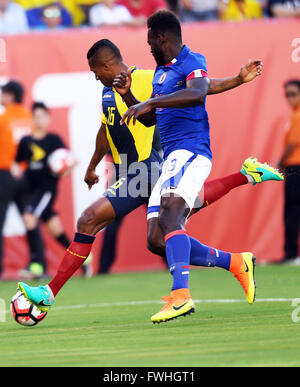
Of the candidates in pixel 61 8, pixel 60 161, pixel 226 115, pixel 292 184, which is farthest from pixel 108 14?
pixel 292 184

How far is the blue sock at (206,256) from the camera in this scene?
25.9 ft

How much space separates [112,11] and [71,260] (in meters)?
8.08

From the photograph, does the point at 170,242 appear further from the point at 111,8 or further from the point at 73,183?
the point at 111,8

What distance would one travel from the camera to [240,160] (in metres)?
14.0

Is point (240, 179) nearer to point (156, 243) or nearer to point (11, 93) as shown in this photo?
point (156, 243)

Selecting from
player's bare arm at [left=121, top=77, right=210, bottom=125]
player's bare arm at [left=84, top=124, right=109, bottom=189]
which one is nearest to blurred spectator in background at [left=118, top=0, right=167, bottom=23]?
player's bare arm at [left=84, top=124, right=109, bottom=189]

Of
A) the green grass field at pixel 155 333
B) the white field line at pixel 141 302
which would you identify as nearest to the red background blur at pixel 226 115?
the green grass field at pixel 155 333

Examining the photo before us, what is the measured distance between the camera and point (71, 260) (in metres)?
8.00

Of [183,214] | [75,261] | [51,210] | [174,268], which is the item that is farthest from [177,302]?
[51,210]

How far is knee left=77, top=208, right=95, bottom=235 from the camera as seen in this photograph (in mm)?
7980

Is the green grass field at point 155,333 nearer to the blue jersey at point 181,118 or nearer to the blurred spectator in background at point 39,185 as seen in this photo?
the blue jersey at point 181,118

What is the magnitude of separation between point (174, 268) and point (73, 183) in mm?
6801

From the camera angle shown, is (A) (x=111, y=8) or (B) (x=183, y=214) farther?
(A) (x=111, y=8)
